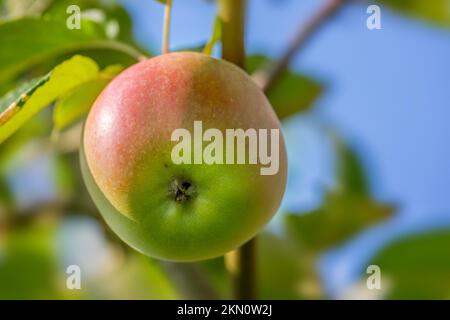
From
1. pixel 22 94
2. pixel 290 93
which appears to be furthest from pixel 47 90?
pixel 290 93

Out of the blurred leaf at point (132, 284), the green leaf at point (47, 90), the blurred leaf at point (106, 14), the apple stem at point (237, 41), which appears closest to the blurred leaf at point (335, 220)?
the blurred leaf at point (132, 284)

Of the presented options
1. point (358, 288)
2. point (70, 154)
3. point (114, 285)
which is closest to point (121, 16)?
point (70, 154)

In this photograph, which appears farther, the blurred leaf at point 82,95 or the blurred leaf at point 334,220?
the blurred leaf at point 334,220

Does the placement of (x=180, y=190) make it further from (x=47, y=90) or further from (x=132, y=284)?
(x=132, y=284)

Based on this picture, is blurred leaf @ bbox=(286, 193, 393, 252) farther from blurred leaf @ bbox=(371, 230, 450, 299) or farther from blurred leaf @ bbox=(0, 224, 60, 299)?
blurred leaf @ bbox=(0, 224, 60, 299)

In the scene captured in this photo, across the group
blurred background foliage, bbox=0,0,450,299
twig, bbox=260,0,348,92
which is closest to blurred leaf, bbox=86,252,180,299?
blurred background foliage, bbox=0,0,450,299

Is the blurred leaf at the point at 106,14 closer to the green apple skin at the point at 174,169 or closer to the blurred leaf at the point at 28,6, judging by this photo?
the blurred leaf at the point at 28,6
